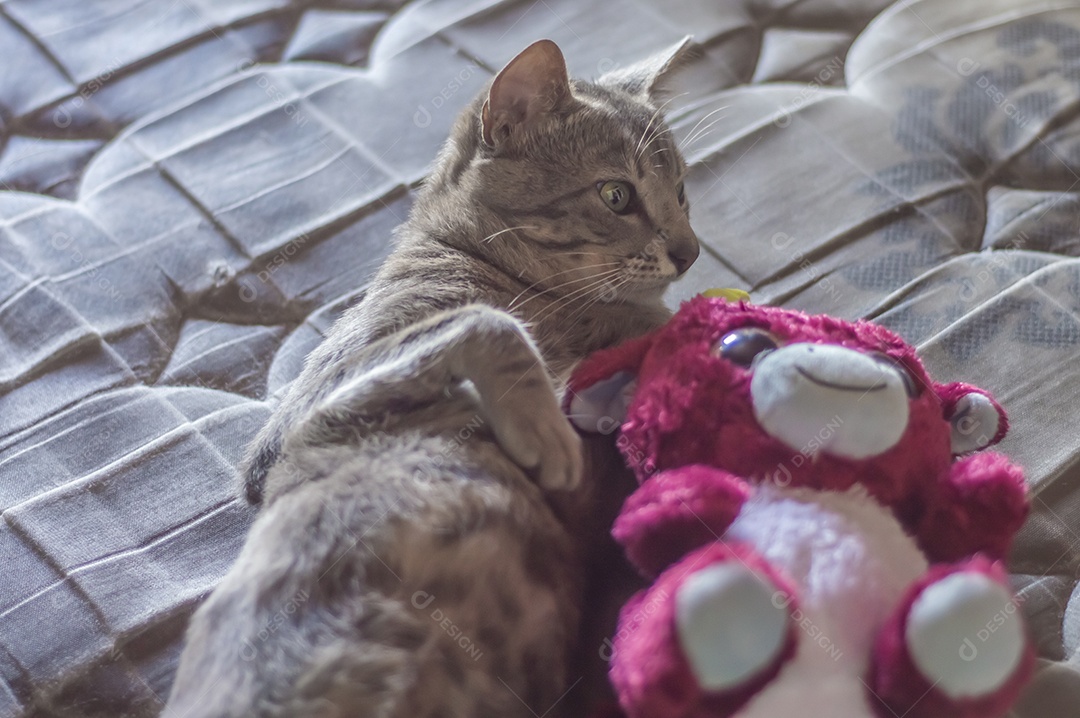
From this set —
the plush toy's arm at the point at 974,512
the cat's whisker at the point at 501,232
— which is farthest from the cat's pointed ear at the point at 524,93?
the plush toy's arm at the point at 974,512

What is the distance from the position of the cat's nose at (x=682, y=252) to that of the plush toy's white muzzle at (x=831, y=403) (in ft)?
1.61

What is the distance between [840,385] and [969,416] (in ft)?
0.87

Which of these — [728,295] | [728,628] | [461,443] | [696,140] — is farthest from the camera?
[696,140]

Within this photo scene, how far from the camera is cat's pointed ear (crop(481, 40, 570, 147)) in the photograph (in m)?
1.37

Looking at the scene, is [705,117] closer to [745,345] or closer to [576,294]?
[576,294]

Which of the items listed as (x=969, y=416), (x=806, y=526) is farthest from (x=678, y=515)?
(x=969, y=416)

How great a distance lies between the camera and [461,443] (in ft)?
3.50

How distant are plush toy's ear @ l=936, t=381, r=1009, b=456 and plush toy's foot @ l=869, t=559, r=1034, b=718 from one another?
309 millimetres

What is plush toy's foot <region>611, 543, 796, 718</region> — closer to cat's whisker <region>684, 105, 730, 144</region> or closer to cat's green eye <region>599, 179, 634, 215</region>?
cat's green eye <region>599, 179, 634, 215</region>

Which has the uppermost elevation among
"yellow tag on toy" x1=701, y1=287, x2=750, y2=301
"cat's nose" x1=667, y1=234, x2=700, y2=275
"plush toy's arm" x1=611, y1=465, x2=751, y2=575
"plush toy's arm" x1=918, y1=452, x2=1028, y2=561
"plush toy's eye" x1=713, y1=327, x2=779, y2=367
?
"plush toy's eye" x1=713, y1=327, x2=779, y2=367

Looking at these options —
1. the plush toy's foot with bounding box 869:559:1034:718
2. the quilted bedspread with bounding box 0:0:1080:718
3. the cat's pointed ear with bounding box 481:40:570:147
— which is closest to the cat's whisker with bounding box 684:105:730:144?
the quilted bedspread with bounding box 0:0:1080:718

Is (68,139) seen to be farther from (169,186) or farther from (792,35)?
(792,35)

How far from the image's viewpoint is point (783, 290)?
5.34 feet

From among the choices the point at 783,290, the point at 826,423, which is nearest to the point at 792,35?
the point at 783,290
